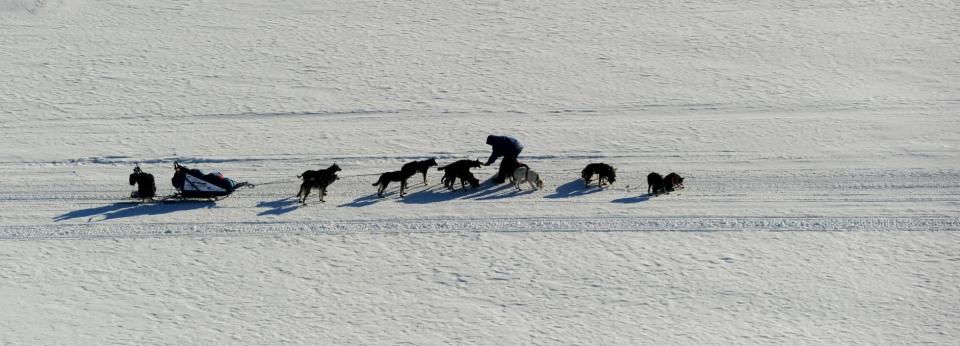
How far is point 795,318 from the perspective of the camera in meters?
14.0

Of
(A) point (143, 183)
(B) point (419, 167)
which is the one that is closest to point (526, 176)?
(B) point (419, 167)

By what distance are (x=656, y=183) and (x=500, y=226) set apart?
7.52ft

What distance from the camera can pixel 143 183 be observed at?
16656mm

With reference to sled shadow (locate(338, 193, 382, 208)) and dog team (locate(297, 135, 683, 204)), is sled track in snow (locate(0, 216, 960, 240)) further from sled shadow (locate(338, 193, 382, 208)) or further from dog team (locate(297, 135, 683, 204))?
dog team (locate(297, 135, 683, 204))

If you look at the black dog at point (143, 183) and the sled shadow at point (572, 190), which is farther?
the sled shadow at point (572, 190)

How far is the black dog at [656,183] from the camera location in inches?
661

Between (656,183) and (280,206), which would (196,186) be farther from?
(656,183)

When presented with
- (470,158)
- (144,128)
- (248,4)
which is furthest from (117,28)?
(470,158)

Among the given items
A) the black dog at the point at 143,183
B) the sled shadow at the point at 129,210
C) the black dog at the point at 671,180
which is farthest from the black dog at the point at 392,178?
the black dog at the point at 671,180

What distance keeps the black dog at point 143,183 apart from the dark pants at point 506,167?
15.3 feet

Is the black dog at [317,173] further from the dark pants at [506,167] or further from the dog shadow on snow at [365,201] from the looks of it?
the dark pants at [506,167]

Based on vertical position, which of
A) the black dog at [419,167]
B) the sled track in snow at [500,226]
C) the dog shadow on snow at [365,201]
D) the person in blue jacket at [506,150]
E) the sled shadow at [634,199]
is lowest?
the sled track in snow at [500,226]

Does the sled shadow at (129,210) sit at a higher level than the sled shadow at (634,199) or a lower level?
lower

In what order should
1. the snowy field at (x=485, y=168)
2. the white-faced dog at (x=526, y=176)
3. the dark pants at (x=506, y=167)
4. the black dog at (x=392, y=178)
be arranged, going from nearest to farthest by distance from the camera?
the snowy field at (x=485, y=168) → the black dog at (x=392, y=178) → the white-faced dog at (x=526, y=176) → the dark pants at (x=506, y=167)
